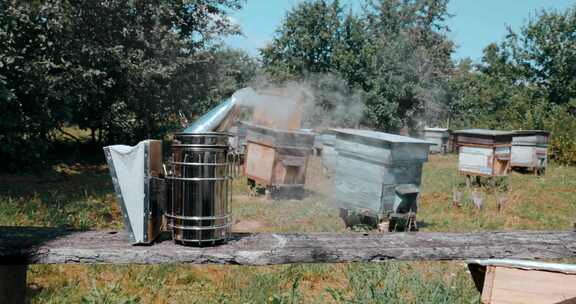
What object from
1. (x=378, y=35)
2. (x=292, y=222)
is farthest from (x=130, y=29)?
(x=378, y=35)

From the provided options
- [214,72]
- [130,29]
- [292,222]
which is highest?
[130,29]

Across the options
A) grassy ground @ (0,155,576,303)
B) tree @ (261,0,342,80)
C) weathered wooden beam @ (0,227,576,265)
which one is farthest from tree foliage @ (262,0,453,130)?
weathered wooden beam @ (0,227,576,265)

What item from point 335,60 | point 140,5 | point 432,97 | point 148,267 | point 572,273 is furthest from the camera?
point 432,97

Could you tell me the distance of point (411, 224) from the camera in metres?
6.02

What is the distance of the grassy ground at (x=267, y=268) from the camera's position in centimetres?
310

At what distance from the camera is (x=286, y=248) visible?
2.06m

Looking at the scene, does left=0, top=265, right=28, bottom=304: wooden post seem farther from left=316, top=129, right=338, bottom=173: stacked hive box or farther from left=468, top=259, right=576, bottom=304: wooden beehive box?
left=316, top=129, right=338, bottom=173: stacked hive box

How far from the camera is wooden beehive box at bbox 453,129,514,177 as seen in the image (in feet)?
32.9

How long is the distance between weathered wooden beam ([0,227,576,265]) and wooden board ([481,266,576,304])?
30 cm

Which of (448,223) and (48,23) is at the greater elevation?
(48,23)

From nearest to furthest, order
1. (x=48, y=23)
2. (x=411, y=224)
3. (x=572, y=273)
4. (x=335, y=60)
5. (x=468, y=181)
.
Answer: (x=572, y=273) → (x=411, y=224) → (x=48, y=23) → (x=468, y=181) → (x=335, y=60)

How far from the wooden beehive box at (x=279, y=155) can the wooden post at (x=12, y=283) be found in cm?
591

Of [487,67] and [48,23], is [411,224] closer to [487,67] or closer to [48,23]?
[48,23]

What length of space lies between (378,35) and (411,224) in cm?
2020
